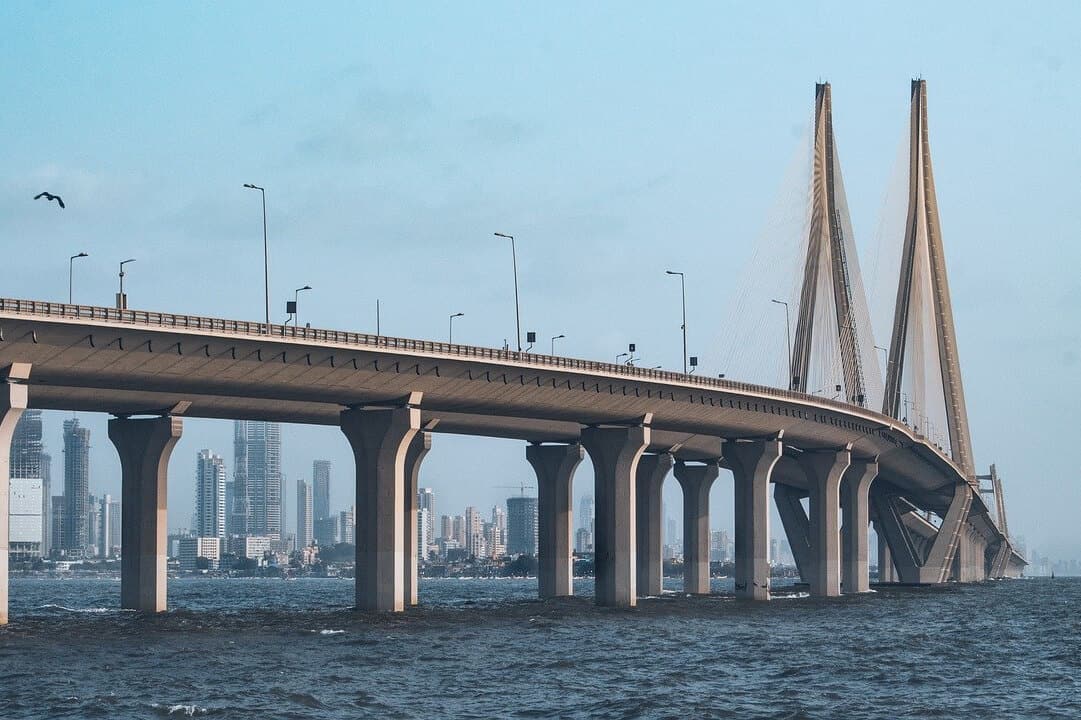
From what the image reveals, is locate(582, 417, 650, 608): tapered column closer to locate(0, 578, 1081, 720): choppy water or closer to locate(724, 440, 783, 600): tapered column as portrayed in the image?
locate(0, 578, 1081, 720): choppy water

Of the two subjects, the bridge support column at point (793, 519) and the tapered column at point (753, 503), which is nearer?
the tapered column at point (753, 503)

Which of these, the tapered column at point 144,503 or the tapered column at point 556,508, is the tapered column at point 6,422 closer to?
the tapered column at point 144,503

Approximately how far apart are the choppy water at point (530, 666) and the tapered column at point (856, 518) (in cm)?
4874

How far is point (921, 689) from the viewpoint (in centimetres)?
5784

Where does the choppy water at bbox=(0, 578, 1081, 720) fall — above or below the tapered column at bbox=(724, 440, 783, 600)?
below

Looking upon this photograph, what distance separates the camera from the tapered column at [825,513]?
14062cm

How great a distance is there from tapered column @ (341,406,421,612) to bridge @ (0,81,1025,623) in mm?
109

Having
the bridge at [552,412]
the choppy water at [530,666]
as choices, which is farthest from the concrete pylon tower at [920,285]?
the choppy water at [530,666]

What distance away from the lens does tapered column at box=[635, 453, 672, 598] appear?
146 metres

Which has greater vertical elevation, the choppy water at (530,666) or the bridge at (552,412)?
the bridge at (552,412)

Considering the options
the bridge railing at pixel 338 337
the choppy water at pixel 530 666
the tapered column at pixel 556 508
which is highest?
the bridge railing at pixel 338 337

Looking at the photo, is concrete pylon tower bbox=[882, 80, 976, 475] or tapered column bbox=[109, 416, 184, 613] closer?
tapered column bbox=[109, 416, 184, 613]

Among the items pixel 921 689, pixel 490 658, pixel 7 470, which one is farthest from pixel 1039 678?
pixel 7 470

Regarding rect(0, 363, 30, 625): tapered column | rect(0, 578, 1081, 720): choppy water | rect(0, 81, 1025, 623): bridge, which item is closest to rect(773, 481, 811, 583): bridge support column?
rect(0, 81, 1025, 623): bridge
